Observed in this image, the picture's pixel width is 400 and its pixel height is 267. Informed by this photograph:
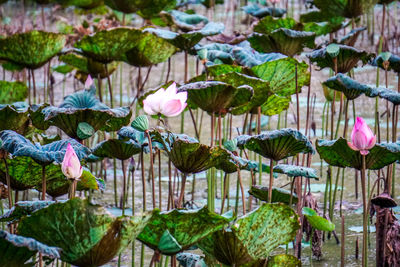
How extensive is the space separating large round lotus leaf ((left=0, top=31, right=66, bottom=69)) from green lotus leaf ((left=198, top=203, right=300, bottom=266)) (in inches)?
65.8

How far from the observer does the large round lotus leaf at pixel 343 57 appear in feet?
8.03

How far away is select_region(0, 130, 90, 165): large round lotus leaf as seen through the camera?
150 cm

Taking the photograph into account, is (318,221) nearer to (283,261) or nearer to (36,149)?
(283,261)

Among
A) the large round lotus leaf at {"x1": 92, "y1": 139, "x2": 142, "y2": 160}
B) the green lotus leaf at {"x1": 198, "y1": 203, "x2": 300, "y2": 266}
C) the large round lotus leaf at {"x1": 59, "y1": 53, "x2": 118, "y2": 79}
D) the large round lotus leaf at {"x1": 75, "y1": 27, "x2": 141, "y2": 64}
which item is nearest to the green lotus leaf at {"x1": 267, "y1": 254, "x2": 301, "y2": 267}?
the green lotus leaf at {"x1": 198, "y1": 203, "x2": 300, "y2": 266}

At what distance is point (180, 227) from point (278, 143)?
0.56 metres

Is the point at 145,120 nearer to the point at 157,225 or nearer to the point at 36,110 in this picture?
the point at 157,225

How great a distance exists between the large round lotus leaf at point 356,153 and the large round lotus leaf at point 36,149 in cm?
66

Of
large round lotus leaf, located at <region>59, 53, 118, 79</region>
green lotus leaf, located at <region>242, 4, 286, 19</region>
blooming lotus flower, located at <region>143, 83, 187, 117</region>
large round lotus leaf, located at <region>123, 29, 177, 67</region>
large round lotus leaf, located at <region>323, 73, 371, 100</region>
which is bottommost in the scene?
blooming lotus flower, located at <region>143, 83, 187, 117</region>

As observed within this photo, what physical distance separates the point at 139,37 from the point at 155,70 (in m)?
2.56

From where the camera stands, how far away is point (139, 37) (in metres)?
2.87

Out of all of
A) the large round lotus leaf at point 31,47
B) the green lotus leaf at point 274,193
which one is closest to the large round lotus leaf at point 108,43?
the large round lotus leaf at point 31,47

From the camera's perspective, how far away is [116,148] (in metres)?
2.03

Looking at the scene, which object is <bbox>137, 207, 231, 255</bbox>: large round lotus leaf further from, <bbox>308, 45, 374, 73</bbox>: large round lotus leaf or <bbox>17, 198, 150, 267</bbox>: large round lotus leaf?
<bbox>308, 45, 374, 73</bbox>: large round lotus leaf

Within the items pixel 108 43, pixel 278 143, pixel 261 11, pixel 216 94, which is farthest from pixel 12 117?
pixel 261 11
